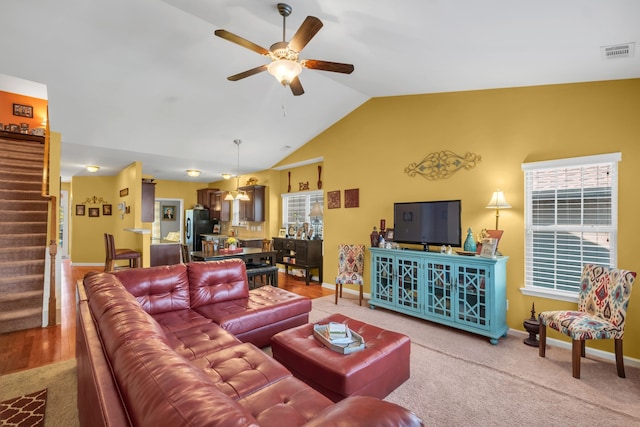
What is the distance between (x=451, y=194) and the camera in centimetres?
409

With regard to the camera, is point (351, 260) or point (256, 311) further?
point (351, 260)

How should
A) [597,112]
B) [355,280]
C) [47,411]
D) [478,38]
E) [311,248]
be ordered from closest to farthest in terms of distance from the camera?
1. [47,411]
2. [478,38]
3. [597,112]
4. [355,280]
5. [311,248]

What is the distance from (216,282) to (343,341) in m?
1.67

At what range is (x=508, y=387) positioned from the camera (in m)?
2.46

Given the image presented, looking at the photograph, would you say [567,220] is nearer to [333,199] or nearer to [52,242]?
[333,199]

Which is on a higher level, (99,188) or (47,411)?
(99,188)

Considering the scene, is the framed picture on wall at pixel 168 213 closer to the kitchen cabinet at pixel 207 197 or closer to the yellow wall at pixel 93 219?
the kitchen cabinet at pixel 207 197

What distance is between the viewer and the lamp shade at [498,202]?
3.48 meters

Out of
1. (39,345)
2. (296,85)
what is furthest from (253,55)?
(39,345)

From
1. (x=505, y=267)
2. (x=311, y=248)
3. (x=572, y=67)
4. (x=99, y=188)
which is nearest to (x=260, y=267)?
(x=311, y=248)

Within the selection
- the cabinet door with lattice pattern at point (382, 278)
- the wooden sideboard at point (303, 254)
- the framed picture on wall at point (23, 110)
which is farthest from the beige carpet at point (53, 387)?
the framed picture on wall at point (23, 110)

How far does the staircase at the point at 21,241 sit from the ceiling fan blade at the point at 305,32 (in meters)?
4.53

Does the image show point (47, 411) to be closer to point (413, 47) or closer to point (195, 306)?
point (195, 306)

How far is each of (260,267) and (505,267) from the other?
141 inches
